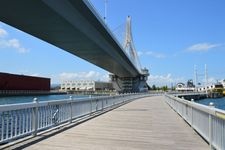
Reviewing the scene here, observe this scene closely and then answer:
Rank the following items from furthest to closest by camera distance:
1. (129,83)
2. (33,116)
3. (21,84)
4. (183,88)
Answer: (183,88) → (129,83) → (21,84) → (33,116)

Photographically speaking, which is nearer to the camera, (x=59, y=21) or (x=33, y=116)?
(x=33, y=116)

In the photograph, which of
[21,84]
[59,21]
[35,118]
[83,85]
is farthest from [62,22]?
[83,85]

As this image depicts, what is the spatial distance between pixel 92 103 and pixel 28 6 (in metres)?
9.32

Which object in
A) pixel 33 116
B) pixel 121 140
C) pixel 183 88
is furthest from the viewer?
pixel 183 88

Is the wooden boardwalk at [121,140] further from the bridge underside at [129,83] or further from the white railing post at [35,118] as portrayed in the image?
the bridge underside at [129,83]

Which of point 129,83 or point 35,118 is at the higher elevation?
point 129,83

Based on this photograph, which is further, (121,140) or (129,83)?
(129,83)

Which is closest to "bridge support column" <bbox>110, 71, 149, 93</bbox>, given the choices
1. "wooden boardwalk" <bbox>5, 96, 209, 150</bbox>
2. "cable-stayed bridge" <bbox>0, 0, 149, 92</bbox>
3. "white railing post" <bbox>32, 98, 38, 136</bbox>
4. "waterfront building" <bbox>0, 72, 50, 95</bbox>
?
"waterfront building" <bbox>0, 72, 50, 95</bbox>

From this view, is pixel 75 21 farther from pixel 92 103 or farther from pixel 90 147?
pixel 90 147

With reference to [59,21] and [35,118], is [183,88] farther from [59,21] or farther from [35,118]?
[35,118]

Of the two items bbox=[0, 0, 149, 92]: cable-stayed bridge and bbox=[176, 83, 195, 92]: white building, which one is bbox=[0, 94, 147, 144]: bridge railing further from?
bbox=[176, 83, 195, 92]: white building

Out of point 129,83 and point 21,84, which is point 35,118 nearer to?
point 21,84

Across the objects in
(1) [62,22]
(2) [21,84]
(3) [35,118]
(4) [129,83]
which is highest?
(1) [62,22]

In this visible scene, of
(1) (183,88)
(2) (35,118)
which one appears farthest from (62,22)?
(1) (183,88)
